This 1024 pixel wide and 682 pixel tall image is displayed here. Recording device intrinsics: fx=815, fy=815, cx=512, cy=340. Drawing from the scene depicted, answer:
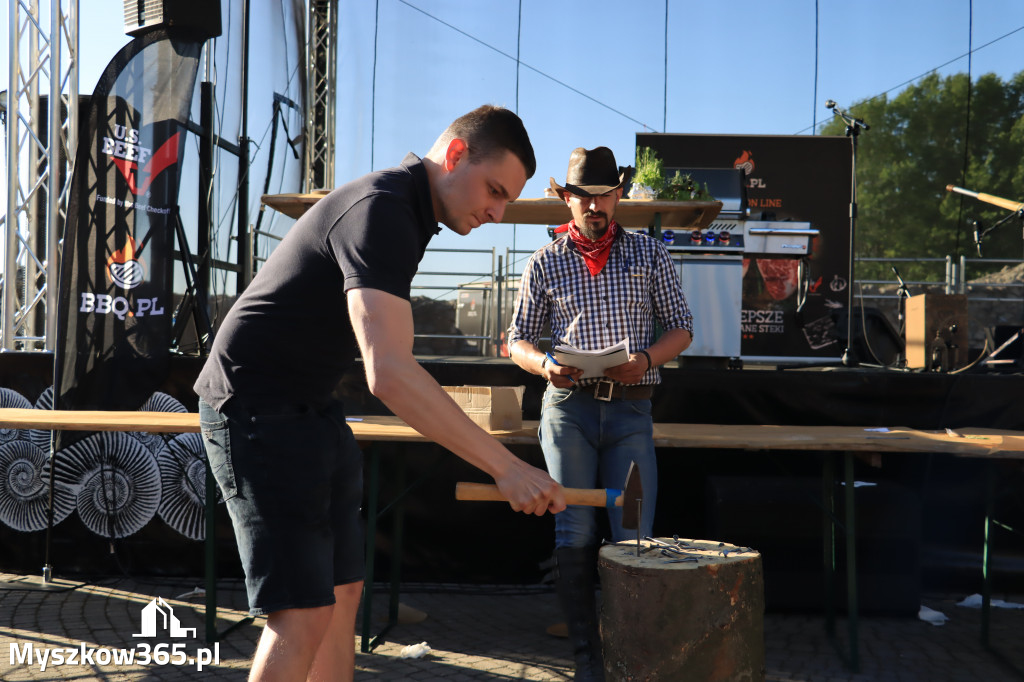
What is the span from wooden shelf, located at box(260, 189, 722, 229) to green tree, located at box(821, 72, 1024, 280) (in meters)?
7.00

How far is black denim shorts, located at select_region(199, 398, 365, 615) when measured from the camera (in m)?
1.69

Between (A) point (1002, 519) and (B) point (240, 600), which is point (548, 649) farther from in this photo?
(A) point (1002, 519)

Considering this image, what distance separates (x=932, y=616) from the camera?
13.2ft

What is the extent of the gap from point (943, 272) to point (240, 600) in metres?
12.3

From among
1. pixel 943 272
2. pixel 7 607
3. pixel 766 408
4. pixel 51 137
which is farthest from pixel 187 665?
pixel 943 272

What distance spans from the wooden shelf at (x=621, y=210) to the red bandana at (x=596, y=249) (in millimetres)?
1222

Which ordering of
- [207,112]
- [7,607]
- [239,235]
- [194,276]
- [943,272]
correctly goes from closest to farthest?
[7,607] < [194,276] < [207,112] < [239,235] < [943,272]

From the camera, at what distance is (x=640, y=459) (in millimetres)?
3035

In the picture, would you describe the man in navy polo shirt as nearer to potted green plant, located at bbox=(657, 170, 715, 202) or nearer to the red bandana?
the red bandana

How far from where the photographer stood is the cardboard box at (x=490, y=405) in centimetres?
348

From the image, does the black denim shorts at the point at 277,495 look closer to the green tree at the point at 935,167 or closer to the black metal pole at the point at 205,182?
the black metal pole at the point at 205,182

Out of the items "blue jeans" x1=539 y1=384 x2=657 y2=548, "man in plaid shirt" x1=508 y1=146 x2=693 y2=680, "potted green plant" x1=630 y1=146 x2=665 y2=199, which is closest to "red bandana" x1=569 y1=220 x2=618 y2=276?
"man in plaid shirt" x1=508 y1=146 x2=693 y2=680

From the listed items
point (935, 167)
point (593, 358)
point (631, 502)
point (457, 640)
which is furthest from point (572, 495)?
point (935, 167)

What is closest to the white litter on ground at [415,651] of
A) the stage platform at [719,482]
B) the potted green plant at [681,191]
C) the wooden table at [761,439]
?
the wooden table at [761,439]
